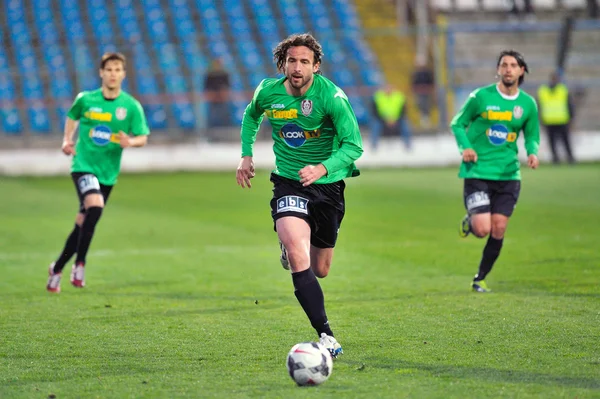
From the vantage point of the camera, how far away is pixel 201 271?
11367mm

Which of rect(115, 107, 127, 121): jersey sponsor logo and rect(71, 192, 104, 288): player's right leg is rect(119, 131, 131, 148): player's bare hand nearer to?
rect(115, 107, 127, 121): jersey sponsor logo

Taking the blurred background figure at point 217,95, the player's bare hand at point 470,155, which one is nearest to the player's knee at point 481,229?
the player's bare hand at point 470,155

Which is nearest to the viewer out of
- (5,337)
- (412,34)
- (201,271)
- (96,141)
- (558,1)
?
(5,337)

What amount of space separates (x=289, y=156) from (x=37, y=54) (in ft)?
78.6

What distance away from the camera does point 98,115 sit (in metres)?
10.7

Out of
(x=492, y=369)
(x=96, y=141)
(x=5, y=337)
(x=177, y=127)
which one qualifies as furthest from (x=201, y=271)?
(x=177, y=127)

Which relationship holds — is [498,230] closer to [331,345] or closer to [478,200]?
[478,200]

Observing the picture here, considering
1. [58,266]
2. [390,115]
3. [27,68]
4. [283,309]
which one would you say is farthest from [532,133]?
[27,68]

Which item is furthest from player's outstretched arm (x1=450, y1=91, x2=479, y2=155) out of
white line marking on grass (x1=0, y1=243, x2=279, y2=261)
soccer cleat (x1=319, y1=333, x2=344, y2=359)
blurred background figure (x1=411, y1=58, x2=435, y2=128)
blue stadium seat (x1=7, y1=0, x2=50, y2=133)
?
blue stadium seat (x1=7, y1=0, x2=50, y2=133)

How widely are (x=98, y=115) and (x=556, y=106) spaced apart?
1820cm

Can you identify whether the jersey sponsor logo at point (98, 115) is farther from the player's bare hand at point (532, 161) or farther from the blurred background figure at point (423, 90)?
the blurred background figure at point (423, 90)

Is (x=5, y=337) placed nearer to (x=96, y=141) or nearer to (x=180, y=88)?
(x=96, y=141)

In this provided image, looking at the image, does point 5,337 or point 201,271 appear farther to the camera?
point 201,271

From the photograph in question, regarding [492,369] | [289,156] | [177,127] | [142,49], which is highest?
[142,49]
